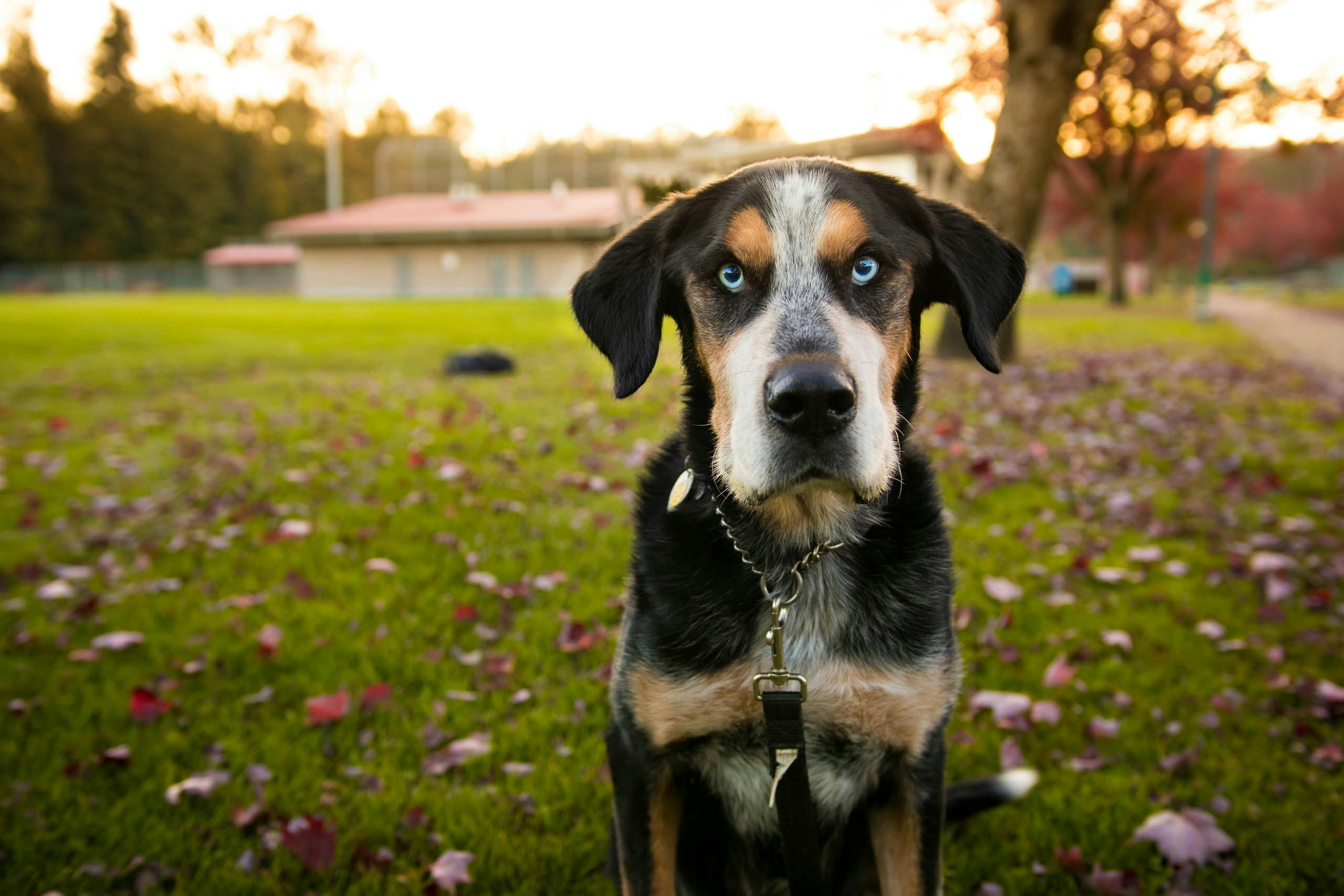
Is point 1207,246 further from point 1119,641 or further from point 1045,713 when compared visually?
point 1045,713

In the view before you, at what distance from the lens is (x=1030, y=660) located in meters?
4.11

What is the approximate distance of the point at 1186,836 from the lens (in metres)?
2.88

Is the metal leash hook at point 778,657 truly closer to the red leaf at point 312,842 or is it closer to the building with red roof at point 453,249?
the red leaf at point 312,842

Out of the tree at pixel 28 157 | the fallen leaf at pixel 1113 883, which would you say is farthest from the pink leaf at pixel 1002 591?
the tree at pixel 28 157

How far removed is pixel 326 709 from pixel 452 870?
1.20 metres

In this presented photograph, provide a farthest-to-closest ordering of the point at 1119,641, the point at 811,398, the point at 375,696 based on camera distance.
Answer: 1. the point at 1119,641
2. the point at 375,696
3. the point at 811,398

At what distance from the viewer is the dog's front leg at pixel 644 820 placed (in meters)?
2.29

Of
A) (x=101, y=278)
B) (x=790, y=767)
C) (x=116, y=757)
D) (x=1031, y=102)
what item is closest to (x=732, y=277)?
(x=790, y=767)

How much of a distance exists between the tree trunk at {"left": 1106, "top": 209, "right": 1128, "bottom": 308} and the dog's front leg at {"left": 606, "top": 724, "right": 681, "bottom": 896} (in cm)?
3626

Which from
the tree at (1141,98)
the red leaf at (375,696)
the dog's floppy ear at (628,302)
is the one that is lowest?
the red leaf at (375,696)

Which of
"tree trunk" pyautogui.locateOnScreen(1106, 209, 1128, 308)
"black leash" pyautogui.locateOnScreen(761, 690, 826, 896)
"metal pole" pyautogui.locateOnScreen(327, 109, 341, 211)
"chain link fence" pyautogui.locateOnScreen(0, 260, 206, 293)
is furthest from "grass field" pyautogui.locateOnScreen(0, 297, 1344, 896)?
"chain link fence" pyautogui.locateOnScreen(0, 260, 206, 293)

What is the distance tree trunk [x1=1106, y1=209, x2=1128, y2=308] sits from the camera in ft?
114

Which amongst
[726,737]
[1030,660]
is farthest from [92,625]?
[1030,660]

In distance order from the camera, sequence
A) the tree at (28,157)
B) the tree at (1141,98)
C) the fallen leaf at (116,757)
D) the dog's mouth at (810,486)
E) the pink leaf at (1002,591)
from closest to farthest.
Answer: the dog's mouth at (810,486) < the fallen leaf at (116,757) < the pink leaf at (1002,591) < the tree at (1141,98) < the tree at (28,157)
